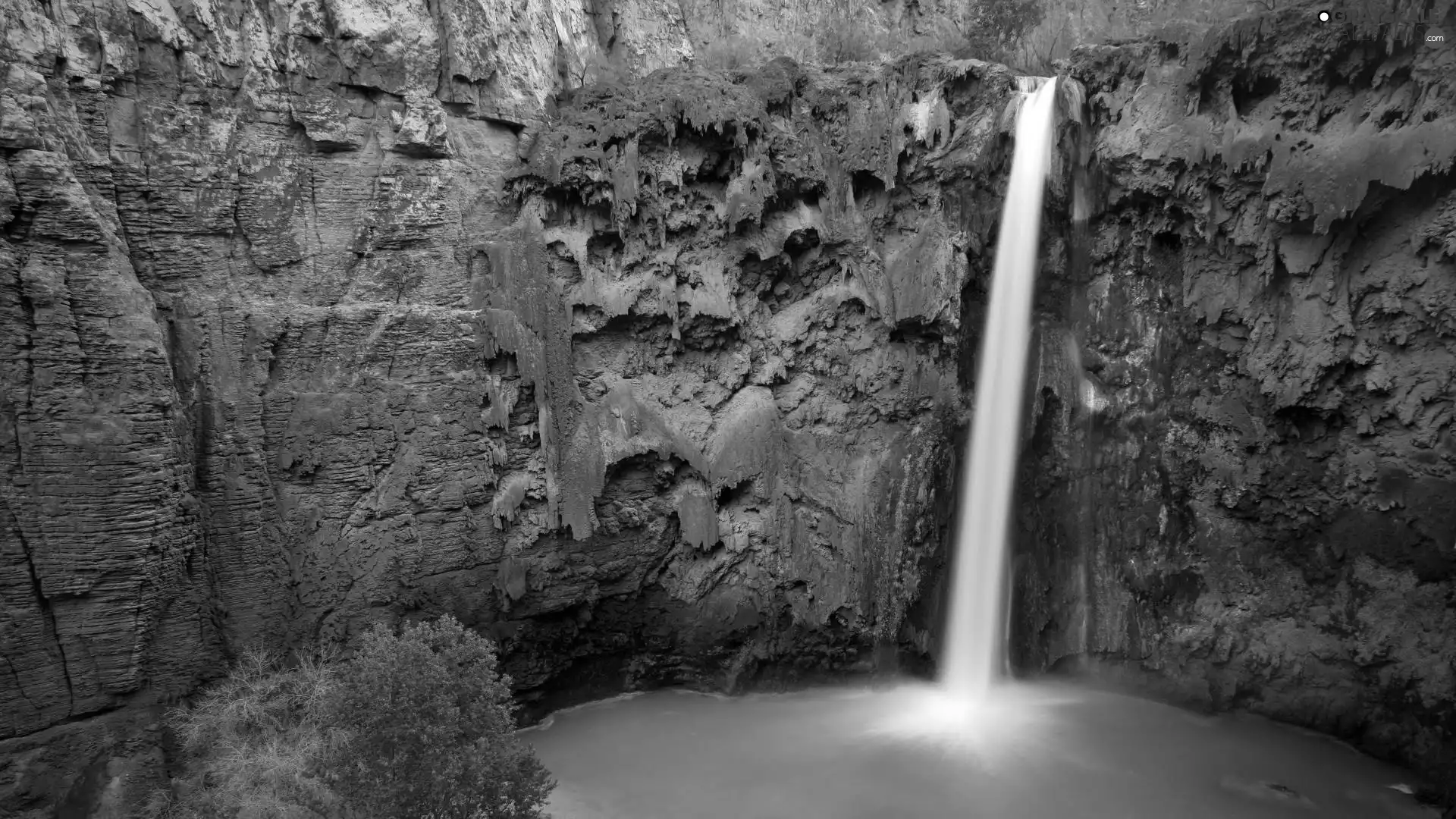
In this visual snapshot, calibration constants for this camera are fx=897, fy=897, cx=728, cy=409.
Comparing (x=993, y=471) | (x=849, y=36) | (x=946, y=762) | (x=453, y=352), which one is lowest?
(x=946, y=762)

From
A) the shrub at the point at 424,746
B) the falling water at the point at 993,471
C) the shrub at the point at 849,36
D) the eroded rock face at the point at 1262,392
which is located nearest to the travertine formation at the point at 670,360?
the eroded rock face at the point at 1262,392

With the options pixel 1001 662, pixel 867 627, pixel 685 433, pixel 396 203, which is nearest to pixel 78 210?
pixel 396 203

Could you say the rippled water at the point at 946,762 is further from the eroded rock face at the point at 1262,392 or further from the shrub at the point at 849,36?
the shrub at the point at 849,36

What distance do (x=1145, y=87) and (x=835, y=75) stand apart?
17.1ft

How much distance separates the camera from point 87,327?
1128 cm

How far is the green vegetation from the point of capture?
402 inches

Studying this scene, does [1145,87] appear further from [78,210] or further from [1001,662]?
[78,210]

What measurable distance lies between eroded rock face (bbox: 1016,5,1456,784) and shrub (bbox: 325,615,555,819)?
931 cm

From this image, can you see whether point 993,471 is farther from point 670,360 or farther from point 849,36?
point 849,36

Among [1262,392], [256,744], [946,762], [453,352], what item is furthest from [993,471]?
[256,744]

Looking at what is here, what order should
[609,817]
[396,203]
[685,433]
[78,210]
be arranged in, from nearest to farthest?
[78,210]
[609,817]
[396,203]
[685,433]

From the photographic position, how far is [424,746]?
33.7 ft

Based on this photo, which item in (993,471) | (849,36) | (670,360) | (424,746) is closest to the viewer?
(424,746)

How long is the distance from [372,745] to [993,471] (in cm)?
1066
